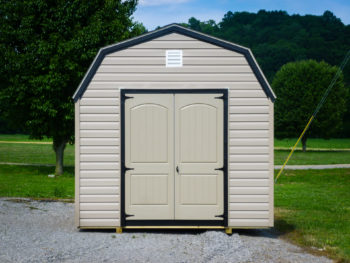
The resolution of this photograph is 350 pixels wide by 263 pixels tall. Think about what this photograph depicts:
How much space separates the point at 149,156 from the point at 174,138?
1.68ft

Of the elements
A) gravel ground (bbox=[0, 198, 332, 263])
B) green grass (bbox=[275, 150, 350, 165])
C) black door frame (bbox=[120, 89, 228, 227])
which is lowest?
green grass (bbox=[275, 150, 350, 165])

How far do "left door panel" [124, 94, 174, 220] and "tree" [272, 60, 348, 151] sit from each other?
36.5m

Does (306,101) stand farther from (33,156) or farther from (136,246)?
(136,246)

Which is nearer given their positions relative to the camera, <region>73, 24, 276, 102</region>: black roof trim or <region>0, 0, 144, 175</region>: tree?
<region>73, 24, 276, 102</region>: black roof trim

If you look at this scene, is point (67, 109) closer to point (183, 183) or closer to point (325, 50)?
point (183, 183)

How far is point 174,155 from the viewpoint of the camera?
8227mm

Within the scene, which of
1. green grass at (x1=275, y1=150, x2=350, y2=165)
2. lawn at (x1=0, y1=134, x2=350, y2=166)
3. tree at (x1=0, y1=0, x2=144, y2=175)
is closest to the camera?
tree at (x1=0, y1=0, x2=144, y2=175)

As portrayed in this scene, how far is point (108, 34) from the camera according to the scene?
18578 mm

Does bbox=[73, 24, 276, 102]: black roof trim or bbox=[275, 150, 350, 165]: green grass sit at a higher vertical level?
bbox=[73, 24, 276, 102]: black roof trim

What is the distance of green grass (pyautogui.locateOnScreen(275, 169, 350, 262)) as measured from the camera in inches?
317

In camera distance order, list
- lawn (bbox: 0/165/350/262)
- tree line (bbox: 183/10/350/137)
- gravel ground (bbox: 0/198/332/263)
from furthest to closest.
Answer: tree line (bbox: 183/10/350/137) → lawn (bbox: 0/165/350/262) → gravel ground (bbox: 0/198/332/263)

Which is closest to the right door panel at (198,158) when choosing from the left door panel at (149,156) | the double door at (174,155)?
the double door at (174,155)

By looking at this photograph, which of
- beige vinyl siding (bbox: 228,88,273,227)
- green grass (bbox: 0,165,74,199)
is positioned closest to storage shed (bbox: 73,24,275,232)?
beige vinyl siding (bbox: 228,88,273,227)

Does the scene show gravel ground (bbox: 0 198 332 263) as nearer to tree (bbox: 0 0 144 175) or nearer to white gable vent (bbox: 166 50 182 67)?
white gable vent (bbox: 166 50 182 67)
